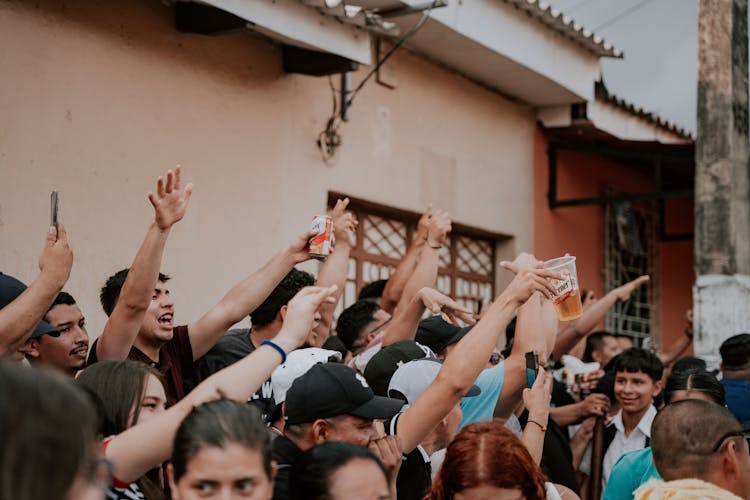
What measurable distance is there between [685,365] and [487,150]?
4741 millimetres

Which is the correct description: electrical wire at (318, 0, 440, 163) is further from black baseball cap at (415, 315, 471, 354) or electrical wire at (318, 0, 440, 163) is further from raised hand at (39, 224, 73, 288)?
raised hand at (39, 224, 73, 288)

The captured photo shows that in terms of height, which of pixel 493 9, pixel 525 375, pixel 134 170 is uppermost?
pixel 493 9

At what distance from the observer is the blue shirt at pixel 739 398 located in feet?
16.8

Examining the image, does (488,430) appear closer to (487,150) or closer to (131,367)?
(131,367)

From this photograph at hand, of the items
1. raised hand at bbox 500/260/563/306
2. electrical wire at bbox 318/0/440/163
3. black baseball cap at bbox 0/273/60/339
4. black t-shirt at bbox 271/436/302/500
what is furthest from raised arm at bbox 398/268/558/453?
electrical wire at bbox 318/0/440/163

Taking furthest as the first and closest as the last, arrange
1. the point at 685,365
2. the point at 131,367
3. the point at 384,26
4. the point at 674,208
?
the point at 674,208 → the point at 384,26 → the point at 685,365 → the point at 131,367

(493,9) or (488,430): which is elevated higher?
(493,9)

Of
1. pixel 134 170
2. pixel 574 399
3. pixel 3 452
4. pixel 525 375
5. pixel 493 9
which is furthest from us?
pixel 493 9

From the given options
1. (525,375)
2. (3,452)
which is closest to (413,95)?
(525,375)

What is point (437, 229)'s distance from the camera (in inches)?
239

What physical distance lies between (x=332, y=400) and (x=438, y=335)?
5.88 ft

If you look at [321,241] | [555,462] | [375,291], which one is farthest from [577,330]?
[321,241]

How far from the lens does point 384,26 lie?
7.69 m

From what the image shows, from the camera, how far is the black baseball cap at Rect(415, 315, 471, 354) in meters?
5.05
